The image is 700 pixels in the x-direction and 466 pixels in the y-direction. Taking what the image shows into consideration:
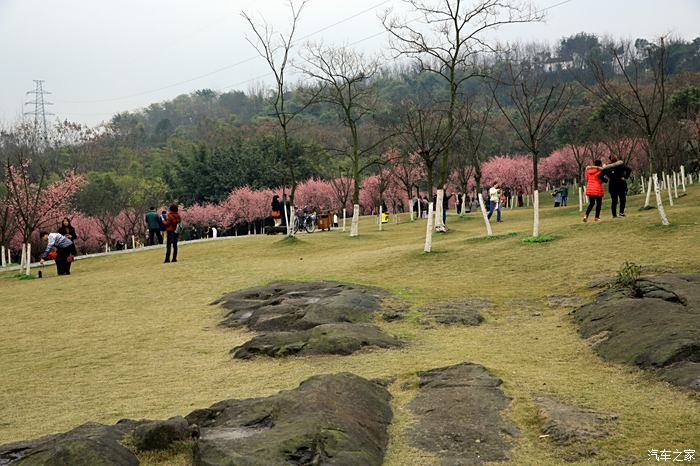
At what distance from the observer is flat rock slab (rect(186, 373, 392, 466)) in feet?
16.1

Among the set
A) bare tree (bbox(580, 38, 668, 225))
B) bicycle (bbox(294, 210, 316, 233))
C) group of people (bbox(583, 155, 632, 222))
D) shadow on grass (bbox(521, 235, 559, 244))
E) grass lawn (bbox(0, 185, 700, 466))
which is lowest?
grass lawn (bbox(0, 185, 700, 466))

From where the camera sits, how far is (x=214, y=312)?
573 inches

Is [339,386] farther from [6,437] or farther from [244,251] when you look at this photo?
[244,251]

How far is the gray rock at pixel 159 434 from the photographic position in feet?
18.3

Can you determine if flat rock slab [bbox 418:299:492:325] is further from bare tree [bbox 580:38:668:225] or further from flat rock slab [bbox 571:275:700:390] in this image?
bare tree [bbox 580:38:668:225]

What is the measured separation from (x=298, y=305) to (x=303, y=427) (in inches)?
306

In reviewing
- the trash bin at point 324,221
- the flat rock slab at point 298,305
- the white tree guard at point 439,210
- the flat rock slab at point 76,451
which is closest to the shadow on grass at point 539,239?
the white tree guard at point 439,210

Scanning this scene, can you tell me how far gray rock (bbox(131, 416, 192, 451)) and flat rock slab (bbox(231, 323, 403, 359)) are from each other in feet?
13.4

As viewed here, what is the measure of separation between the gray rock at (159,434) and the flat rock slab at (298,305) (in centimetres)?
560

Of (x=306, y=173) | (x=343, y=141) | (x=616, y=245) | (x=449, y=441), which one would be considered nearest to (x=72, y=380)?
(x=449, y=441)

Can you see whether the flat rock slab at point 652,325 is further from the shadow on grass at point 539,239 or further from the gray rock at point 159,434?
the shadow on grass at point 539,239

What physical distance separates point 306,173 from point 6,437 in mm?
60350

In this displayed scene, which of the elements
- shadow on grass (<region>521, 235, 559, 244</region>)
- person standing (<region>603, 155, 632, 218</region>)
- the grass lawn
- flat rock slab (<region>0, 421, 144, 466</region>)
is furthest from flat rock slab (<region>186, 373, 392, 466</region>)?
person standing (<region>603, 155, 632, 218</region>)

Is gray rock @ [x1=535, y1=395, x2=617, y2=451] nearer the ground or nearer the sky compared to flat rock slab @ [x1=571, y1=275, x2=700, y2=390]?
nearer the ground
